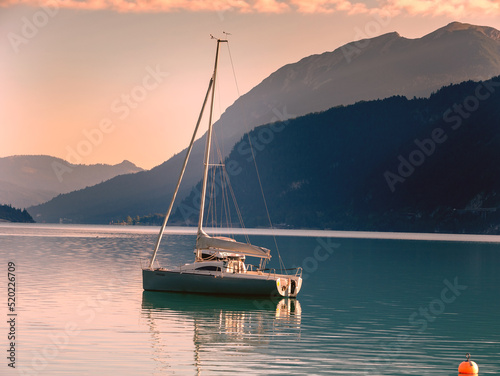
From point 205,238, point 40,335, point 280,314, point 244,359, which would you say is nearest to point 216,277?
point 205,238

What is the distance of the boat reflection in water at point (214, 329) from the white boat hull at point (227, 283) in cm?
63

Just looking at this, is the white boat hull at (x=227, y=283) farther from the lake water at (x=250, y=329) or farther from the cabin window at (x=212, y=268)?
the lake water at (x=250, y=329)

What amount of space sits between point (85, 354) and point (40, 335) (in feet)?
20.1

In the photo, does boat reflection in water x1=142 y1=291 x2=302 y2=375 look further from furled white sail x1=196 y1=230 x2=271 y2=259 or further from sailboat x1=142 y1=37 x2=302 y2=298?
furled white sail x1=196 y1=230 x2=271 y2=259

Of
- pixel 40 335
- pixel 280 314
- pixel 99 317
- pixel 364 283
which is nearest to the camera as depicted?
pixel 40 335

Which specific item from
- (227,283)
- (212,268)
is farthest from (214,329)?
(212,268)

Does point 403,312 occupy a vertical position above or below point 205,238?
below

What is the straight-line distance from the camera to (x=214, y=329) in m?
44.0

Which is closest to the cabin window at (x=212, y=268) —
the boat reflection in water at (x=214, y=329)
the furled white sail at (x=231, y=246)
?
the furled white sail at (x=231, y=246)

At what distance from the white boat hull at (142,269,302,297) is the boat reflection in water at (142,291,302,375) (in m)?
0.63

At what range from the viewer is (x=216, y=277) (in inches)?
2280

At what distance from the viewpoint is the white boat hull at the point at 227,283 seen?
189ft

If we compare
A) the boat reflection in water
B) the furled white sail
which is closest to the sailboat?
the furled white sail

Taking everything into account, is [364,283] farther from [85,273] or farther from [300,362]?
[300,362]
